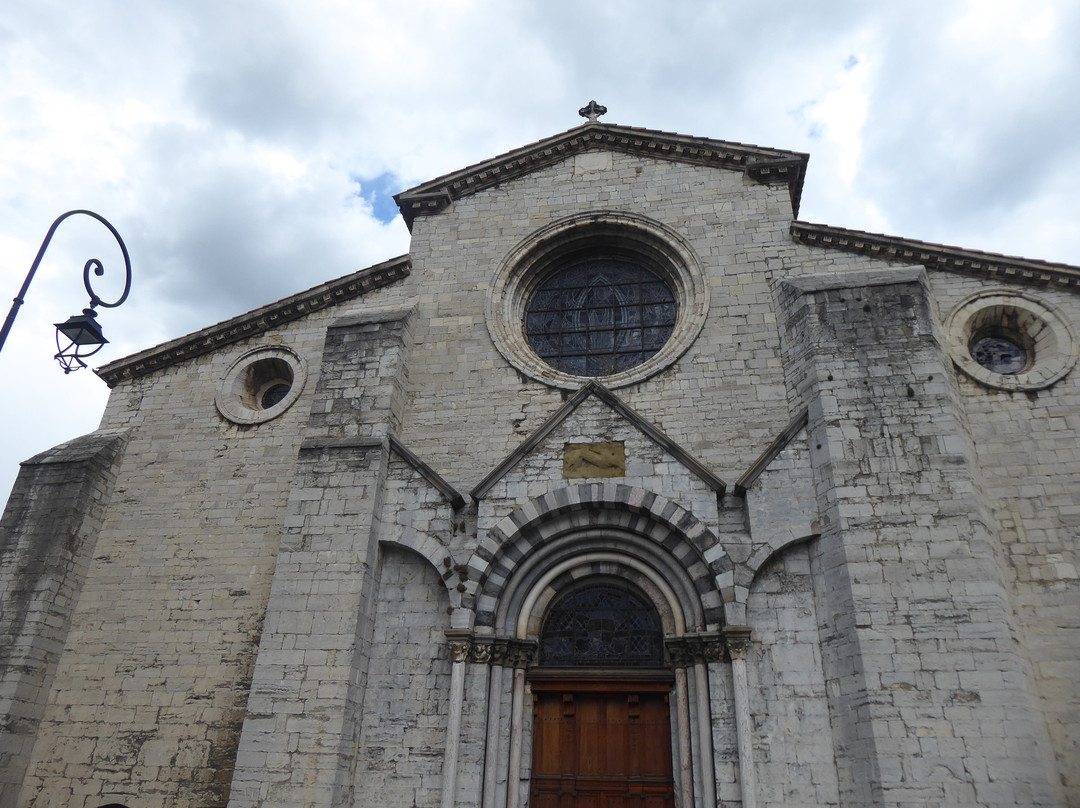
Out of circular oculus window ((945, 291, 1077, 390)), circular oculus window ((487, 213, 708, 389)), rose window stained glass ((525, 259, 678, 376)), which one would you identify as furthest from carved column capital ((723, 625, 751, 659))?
circular oculus window ((945, 291, 1077, 390))

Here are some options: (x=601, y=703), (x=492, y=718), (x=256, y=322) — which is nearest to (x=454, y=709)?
(x=492, y=718)

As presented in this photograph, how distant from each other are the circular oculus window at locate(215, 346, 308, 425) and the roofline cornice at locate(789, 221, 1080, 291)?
7.83 m

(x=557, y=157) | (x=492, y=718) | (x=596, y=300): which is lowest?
(x=492, y=718)

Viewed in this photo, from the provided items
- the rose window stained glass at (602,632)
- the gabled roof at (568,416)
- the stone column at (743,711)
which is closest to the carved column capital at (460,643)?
the rose window stained glass at (602,632)

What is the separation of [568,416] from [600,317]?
250 cm

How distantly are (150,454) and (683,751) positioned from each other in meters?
8.76

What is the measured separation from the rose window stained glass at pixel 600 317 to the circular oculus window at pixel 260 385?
145 inches

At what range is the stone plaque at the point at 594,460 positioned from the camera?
910 centimetres

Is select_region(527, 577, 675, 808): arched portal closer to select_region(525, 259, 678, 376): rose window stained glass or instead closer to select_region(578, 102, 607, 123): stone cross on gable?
select_region(525, 259, 678, 376): rose window stained glass

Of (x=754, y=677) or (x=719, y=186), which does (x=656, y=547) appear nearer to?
(x=754, y=677)

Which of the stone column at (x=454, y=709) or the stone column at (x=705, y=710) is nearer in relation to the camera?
the stone column at (x=705, y=710)

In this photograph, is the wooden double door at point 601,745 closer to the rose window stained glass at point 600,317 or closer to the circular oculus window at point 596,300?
the circular oculus window at point 596,300

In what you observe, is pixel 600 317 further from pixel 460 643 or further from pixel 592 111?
pixel 460 643

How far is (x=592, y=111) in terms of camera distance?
13039 millimetres
